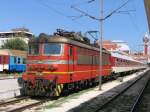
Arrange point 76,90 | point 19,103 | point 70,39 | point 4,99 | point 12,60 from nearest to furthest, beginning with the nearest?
point 19,103
point 4,99
point 70,39
point 76,90
point 12,60

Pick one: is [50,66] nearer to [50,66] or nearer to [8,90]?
[50,66]

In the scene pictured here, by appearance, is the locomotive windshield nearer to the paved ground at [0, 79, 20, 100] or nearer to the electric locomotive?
the electric locomotive

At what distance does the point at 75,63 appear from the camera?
74.1 feet

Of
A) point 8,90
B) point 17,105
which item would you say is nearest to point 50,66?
point 8,90

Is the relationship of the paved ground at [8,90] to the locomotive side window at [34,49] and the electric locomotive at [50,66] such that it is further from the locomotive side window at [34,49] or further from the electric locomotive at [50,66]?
the locomotive side window at [34,49]

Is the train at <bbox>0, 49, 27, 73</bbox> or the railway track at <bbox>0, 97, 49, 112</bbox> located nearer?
the railway track at <bbox>0, 97, 49, 112</bbox>

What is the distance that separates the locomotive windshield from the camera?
20828 mm

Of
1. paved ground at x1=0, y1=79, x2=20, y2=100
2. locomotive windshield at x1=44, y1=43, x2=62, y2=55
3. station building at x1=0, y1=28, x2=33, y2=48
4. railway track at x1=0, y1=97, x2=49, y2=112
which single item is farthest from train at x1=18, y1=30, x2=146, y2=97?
station building at x1=0, y1=28, x2=33, y2=48

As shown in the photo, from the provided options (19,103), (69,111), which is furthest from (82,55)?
(69,111)

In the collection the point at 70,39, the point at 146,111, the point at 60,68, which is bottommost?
the point at 146,111

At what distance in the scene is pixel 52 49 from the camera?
68.6 feet

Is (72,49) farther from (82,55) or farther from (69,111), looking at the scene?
(69,111)

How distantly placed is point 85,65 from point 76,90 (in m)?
1.76

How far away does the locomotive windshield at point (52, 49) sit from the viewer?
2083 cm
